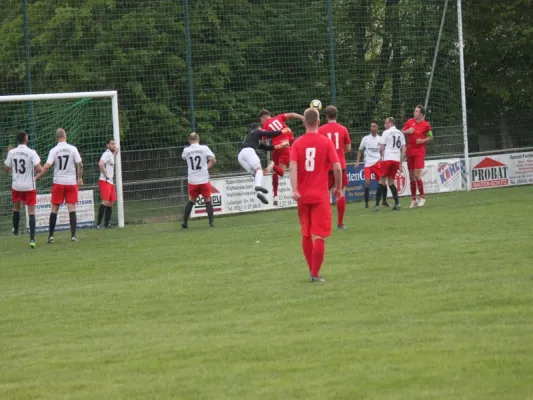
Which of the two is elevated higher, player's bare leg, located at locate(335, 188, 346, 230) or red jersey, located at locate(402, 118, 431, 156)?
red jersey, located at locate(402, 118, 431, 156)

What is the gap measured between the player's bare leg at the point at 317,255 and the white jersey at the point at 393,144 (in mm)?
11886

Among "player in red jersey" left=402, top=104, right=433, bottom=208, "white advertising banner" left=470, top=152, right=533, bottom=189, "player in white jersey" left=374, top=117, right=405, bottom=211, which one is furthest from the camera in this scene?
"white advertising banner" left=470, top=152, right=533, bottom=189

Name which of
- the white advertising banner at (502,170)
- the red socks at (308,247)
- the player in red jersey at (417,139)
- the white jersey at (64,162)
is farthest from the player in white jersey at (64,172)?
the white advertising banner at (502,170)

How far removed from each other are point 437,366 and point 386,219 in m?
13.5

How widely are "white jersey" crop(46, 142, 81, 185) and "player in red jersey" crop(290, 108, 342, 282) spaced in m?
8.99

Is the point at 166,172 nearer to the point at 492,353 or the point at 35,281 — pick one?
the point at 35,281

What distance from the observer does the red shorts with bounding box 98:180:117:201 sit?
24.0 meters

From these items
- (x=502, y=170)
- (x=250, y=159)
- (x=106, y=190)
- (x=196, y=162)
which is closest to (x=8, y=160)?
(x=106, y=190)

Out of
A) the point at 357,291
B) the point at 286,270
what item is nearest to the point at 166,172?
the point at 286,270

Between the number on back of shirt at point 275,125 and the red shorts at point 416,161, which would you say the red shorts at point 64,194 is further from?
the red shorts at point 416,161

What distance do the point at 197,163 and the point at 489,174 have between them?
1267cm

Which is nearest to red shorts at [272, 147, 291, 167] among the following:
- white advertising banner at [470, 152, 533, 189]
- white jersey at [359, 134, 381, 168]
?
white jersey at [359, 134, 381, 168]

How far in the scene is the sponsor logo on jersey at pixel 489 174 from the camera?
31.6 m

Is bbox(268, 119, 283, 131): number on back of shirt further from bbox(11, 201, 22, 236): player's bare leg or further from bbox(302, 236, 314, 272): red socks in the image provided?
bbox(302, 236, 314, 272): red socks
